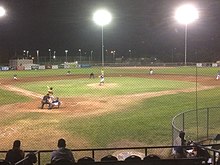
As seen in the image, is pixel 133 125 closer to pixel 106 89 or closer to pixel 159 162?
pixel 159 162

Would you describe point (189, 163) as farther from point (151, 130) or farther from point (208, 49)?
point (208, 49)

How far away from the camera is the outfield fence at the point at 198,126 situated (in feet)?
53.3

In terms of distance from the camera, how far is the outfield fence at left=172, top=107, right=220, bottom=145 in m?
16.3

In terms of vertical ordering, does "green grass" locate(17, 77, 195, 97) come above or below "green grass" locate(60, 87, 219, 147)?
above

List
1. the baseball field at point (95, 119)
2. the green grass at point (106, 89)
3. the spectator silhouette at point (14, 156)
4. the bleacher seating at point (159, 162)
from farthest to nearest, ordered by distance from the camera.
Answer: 1. the green grass at point (106, 89)
2. the baseball field at point (95, 119)
3. the spectator silhouette at point (14, 156)
4. the bleacher seating at point (159, 162)

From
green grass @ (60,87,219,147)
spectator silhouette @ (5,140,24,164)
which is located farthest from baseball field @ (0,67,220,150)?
spectator silhouette @ (5,140,24,164)

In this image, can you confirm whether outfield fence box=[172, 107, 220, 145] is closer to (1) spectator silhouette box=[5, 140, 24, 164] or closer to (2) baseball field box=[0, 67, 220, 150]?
(2) baseball field box=[0, 67, 220, 150]

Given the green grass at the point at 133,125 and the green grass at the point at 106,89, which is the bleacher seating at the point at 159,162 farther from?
the green grass at the point at 106,89

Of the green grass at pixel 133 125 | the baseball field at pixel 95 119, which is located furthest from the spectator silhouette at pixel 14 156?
the green grass at pixel 133 125

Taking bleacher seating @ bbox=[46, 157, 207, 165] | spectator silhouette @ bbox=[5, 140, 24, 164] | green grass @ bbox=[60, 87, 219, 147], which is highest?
bleacher seating @ bbox=[46, 157, 207, 165]

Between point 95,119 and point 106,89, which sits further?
point 106,89

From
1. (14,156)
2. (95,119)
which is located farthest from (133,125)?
(14,156)

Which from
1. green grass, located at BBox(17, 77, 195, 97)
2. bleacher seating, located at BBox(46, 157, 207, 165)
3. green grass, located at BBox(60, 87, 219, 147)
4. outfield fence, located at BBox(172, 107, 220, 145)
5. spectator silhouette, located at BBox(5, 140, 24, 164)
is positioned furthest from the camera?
green grass, located at BBox(17, 77, 195, 97)

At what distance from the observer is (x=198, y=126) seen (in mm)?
19203
